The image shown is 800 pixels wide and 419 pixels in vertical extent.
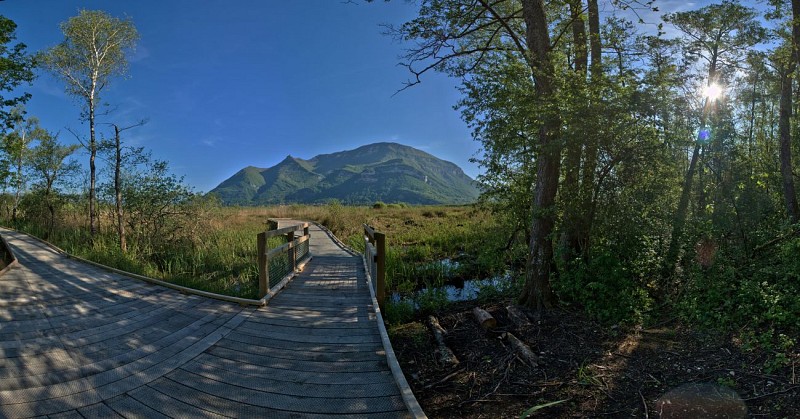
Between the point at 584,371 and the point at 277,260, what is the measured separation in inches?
235

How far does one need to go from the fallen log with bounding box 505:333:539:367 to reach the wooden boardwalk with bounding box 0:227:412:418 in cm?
176

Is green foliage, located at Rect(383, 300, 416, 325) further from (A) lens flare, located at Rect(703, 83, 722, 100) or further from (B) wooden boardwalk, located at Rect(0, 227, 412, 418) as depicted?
(A) lens flare, located at Rect(703, 83, 722, 100)

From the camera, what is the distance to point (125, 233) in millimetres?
12539

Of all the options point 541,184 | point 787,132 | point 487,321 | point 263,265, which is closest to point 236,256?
point 263,265

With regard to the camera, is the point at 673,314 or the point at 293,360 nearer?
the point at 293,360

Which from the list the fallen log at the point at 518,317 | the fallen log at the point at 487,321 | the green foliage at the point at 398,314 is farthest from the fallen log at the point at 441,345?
the fallen log at the point at 518,317

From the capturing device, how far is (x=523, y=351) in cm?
436

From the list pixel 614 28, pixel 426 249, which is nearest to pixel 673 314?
pixel 614 28

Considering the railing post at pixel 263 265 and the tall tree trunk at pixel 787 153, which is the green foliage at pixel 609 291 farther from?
the railing post at pixel 263 265

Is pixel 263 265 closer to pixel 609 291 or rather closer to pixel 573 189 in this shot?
pixel 573 189

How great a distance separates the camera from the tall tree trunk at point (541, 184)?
5480 millimetres

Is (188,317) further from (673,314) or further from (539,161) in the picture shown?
(673,314)

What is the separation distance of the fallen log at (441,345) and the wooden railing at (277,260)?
280 cm

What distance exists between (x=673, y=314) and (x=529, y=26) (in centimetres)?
486
